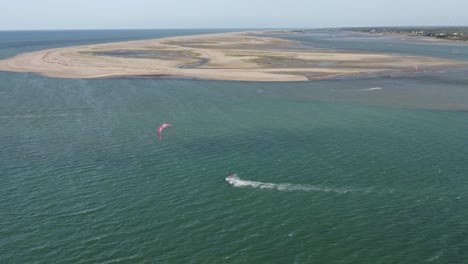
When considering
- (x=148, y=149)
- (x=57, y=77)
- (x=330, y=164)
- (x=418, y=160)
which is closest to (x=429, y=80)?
(x=418, y=160)

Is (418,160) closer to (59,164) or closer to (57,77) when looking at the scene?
(59,164)

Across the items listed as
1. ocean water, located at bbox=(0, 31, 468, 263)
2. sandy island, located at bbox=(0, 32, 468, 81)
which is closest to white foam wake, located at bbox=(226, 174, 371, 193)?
ocean water, located at bbox=(0, 31, 468, 263)

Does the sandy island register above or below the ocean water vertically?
above

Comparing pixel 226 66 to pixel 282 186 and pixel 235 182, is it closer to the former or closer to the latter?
pixel 235 182

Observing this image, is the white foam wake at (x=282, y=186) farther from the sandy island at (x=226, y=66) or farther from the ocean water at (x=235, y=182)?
the sandy island at (x=226, y=66)

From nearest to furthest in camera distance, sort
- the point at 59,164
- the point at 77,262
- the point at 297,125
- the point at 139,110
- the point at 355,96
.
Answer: the point at 77,262 < the point at 59,164 < the point at 297,125 < the point at 139,110 < the point at 355,96

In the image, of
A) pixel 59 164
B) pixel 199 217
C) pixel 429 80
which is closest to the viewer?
pixel 199 217

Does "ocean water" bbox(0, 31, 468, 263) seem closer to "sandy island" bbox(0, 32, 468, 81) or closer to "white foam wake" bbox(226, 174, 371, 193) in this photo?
"white foam wake" bbox(226, 174, 371, 193)

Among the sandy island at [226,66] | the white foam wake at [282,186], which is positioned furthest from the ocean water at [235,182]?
the sandy island at [226,66]
